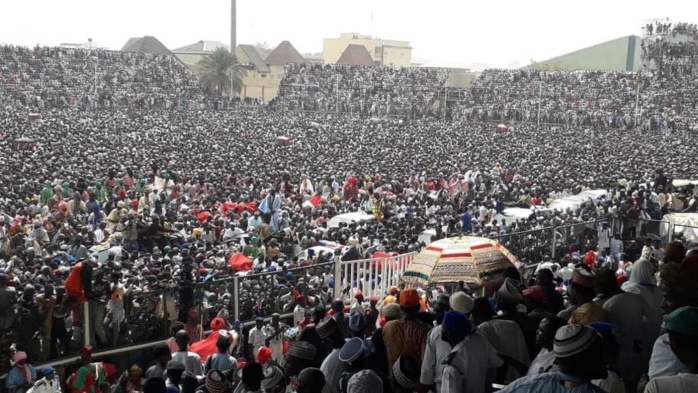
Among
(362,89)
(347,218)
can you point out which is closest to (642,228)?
(347,218)

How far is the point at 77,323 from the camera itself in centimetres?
752

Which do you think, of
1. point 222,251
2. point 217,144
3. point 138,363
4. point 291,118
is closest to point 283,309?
point 138,363

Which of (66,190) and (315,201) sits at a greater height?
(66,190)

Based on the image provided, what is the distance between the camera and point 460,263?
6.97 m

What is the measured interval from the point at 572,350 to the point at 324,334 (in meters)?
2.03

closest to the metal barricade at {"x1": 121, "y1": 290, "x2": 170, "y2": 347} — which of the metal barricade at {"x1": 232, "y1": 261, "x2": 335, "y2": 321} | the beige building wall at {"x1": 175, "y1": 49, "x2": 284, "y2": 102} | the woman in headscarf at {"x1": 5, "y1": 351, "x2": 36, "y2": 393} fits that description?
the metal barricade at {"x1": 232, "y1": 261, "x2": 335, "y2": 321}

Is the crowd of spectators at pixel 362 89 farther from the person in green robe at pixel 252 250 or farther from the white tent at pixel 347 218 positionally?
the person in green robe at pixel 252 250

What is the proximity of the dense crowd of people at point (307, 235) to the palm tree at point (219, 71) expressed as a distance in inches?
564

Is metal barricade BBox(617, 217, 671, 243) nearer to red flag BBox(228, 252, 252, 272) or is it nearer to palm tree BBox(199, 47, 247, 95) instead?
red flag BBox(228, 252, 252, 272)

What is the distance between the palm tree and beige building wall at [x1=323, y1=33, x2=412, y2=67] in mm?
30198

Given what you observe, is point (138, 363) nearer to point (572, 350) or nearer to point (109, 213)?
point (572, 350)

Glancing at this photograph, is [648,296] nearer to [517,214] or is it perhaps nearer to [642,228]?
[642,228]

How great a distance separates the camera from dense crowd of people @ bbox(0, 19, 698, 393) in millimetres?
4770

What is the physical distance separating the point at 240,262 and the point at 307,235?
75.8 inches
